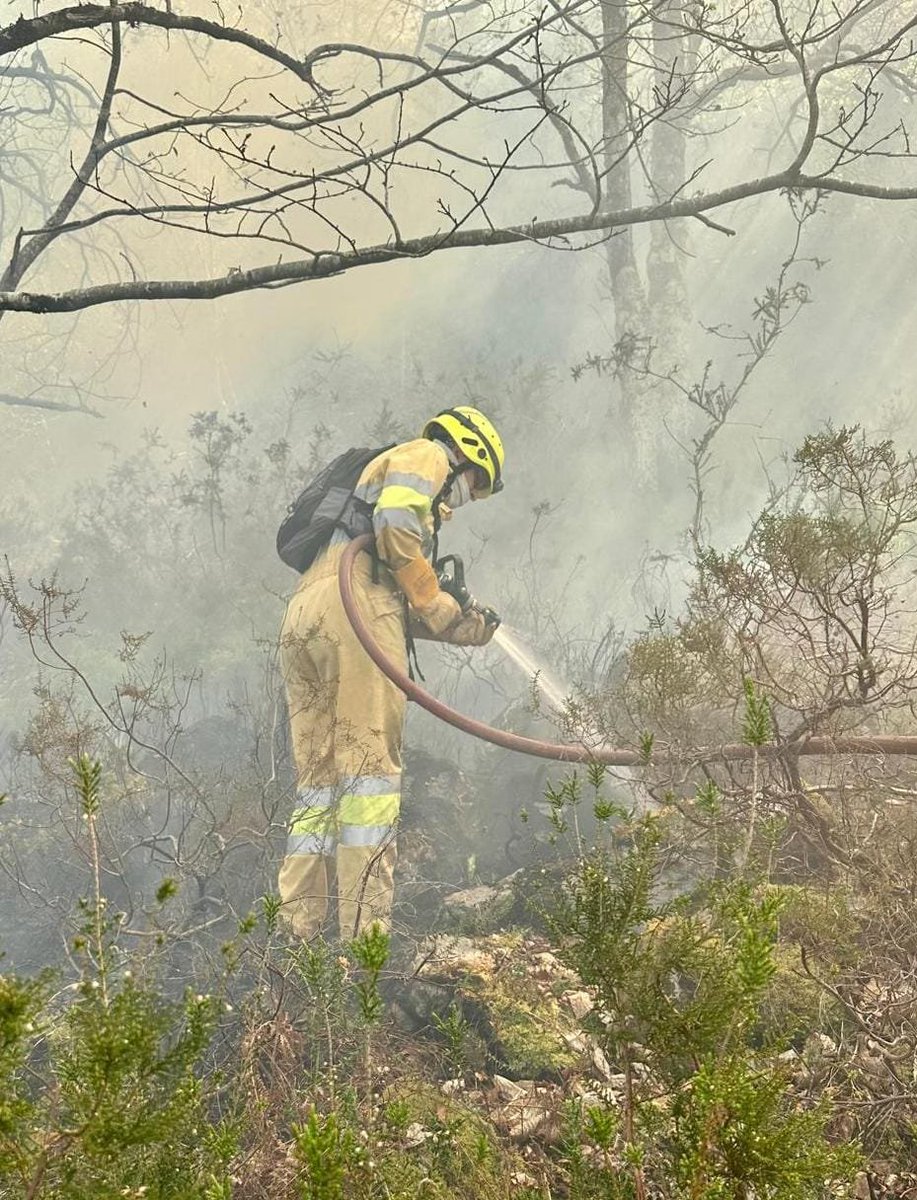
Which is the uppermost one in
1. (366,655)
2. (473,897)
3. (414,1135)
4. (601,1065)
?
(366,655)

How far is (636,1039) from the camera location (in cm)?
118

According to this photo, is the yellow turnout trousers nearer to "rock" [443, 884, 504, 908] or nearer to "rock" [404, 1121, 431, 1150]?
"rock" [443, 884, 504, 908]

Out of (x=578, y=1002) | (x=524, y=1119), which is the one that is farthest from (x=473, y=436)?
(x=524, y=1119)

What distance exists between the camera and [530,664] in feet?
27.5

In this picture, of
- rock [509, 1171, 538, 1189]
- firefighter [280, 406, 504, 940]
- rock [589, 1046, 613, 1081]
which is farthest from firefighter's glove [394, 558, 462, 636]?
rock [509, 1171, 538, 1189]

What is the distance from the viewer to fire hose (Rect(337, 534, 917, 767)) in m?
2.74

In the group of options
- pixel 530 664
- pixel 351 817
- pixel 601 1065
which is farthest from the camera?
pixel 530 664

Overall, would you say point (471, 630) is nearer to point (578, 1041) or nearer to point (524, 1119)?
point (578, 1041)

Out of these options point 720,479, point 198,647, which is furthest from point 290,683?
point 720,479

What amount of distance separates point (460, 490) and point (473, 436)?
13.7 inches

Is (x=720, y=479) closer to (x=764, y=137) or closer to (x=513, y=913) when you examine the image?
(x=513, y=913)

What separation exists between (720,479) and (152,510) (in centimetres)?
880

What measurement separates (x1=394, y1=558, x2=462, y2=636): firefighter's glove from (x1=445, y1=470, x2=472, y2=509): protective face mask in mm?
578

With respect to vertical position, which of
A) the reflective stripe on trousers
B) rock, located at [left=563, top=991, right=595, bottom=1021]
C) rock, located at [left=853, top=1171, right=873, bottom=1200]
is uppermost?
the reflective stripe on trousers
